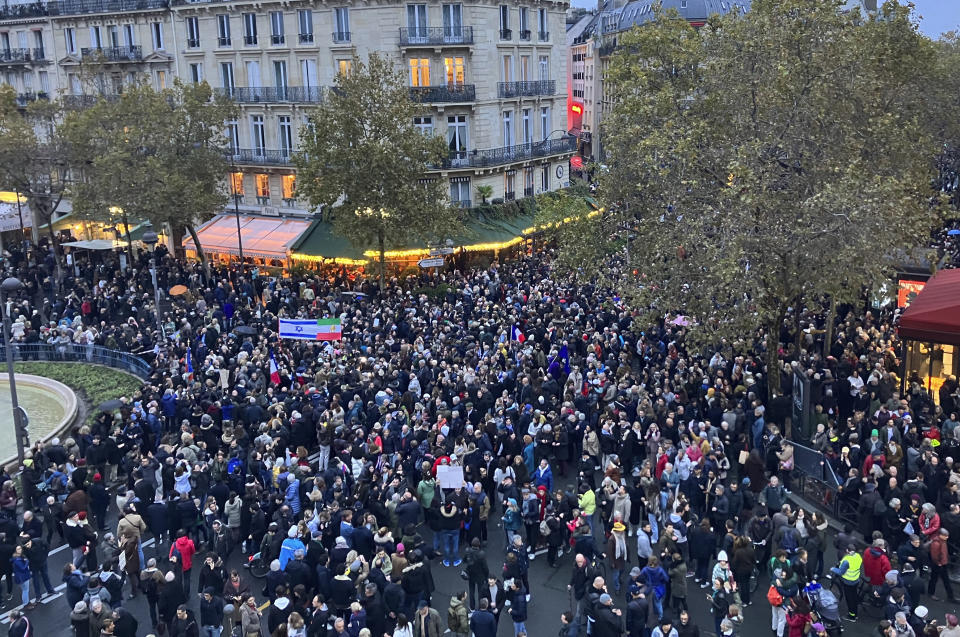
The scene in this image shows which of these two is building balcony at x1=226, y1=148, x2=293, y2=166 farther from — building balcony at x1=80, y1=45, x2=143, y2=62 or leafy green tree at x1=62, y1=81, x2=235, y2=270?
building balcony at x1=80, y1=45, x2=143, y2=62

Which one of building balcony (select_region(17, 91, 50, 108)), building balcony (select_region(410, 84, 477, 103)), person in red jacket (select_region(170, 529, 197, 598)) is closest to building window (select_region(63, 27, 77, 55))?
building balcony (select_region(17, 91, 50, 108))

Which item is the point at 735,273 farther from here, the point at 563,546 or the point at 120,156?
the point at 120,156

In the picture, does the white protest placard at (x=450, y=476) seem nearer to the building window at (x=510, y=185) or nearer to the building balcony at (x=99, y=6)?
the building window at (x=510, y=185)

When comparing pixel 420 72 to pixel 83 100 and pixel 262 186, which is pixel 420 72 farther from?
pixel 83 100

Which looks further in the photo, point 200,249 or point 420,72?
point 200,249

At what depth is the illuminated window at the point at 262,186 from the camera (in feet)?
152

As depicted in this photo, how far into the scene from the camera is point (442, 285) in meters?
37.7

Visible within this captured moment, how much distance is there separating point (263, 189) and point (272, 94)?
16.3ft

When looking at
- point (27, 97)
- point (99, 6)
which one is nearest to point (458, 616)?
point (99, 6)

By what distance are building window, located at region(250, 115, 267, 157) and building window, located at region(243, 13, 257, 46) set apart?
372 centimetres

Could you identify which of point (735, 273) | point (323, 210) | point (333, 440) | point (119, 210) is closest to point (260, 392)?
point (333, 440)

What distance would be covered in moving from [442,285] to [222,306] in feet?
29.8

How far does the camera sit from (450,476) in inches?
685

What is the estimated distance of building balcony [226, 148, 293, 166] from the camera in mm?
44750
